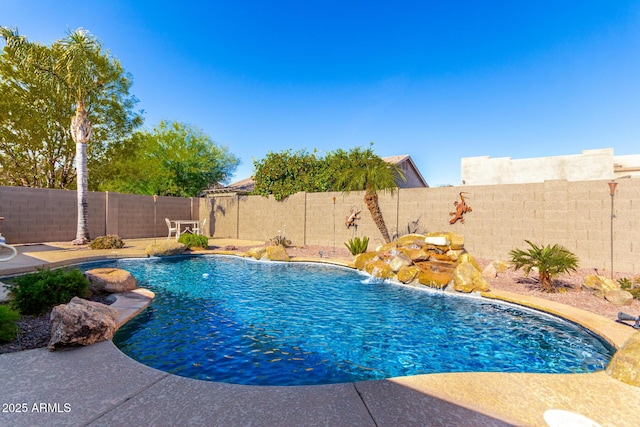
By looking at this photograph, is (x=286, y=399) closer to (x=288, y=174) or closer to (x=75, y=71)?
(x=288, y=174)

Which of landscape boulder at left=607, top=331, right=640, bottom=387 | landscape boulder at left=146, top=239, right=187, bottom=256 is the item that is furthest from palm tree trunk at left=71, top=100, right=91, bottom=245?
landscape boulder at left=607, top=331, right=640, bottom=387

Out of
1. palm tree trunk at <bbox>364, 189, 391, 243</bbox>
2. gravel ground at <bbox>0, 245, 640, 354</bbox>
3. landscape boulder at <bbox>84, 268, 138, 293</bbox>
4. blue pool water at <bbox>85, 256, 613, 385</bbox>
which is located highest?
palm tree trunk at <bbox>364, 189, 391, 243</bbox>

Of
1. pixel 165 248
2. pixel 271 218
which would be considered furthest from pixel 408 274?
pixel 271 218

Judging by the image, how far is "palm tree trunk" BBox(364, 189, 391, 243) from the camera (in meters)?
12.0

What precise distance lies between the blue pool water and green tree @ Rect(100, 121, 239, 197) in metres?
18.4

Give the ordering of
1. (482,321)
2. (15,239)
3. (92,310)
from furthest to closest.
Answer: (15,239) < (482,321) < (92,310)

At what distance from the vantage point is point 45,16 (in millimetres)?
11859

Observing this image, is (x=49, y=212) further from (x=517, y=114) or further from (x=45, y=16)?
(x=517, y=114)

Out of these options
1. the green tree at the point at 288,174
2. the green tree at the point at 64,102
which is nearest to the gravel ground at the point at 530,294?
the green tree at the point at 288,174

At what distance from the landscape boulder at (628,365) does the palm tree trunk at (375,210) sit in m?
8.94

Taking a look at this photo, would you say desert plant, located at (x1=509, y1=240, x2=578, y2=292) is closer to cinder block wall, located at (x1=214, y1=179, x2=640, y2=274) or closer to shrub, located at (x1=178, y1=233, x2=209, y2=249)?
cinder block wall, located at (x1=214, y1=179, x2=640, y2=274)

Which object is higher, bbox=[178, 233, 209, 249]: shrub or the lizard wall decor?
the lizard wall decor

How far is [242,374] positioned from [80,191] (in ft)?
47.0

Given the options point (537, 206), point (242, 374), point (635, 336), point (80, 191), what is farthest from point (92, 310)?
point (80, 191)
